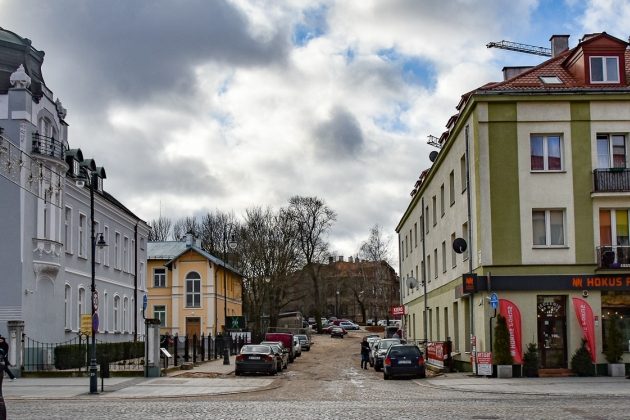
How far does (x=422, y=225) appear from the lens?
51.2m

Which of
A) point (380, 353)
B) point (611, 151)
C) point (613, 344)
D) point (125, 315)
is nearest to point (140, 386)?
point (380, 353)

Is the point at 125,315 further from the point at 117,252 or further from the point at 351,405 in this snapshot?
the point at 351,405

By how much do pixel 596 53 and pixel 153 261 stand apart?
52.9 m

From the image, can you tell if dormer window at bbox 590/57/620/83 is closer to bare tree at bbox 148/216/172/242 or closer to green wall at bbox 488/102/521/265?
green wall at bbox 488/102/521/265

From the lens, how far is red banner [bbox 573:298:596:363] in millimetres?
31062

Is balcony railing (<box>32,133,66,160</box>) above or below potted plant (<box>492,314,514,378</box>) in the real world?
above

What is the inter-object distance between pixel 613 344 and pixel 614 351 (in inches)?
10.3

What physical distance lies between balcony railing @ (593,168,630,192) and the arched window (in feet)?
163

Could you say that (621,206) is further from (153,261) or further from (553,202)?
(153,261)

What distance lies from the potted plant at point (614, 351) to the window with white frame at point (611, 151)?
6314 millimetres

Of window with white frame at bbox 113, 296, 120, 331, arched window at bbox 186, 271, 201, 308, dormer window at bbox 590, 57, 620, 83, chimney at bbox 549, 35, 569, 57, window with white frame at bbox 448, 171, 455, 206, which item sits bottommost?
window with white frame at bbox 113, 296, 120, 331

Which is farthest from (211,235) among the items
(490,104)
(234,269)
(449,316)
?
(490,104)

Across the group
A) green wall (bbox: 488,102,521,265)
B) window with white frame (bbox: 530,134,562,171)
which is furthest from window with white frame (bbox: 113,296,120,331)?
window with white frame (bbox: 530,134,562,171)

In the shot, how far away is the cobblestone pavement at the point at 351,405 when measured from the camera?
1784 centimetres
